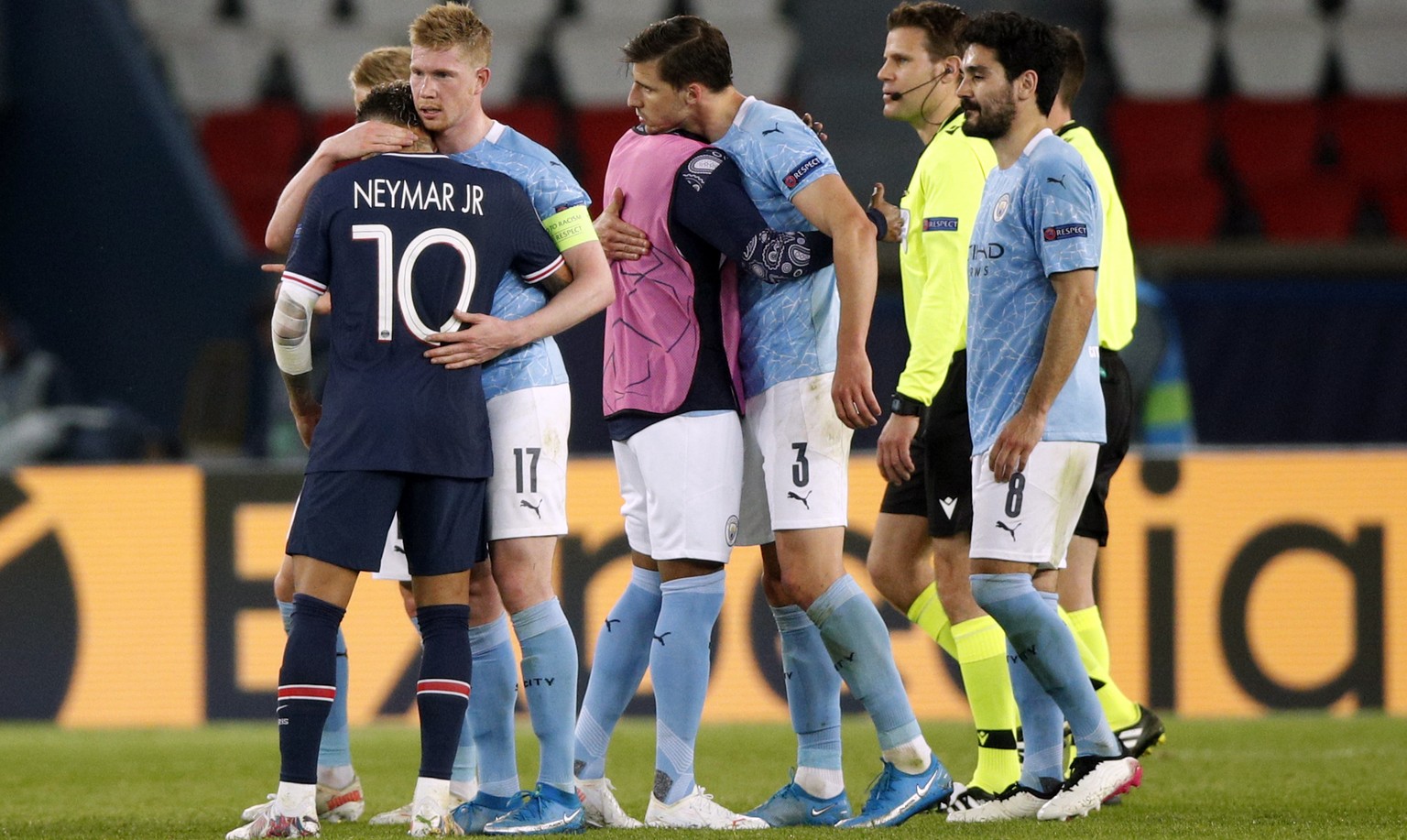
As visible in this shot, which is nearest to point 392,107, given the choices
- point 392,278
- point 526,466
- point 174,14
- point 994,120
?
point 392,278

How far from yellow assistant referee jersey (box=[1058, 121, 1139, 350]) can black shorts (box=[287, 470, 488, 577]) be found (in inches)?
82.7

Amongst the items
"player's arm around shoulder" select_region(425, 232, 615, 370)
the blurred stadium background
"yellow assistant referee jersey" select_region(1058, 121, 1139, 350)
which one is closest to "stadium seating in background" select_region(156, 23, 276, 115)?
the blurred stadium background

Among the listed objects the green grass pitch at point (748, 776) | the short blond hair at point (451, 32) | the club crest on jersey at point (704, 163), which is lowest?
the green grass pitch at point (748, 776)

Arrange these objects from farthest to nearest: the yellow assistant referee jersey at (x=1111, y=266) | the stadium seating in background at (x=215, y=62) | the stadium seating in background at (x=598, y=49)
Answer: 1. the stadium seating in background at (x=215, y=62)
2. the stadium seating in background at (x=598, y=49)
3. the yellow assistant referee jersey at (x=1111, y=266)

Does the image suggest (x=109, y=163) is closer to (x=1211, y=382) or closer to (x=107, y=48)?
(x=107, y=48)

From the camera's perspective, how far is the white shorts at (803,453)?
4488 mm

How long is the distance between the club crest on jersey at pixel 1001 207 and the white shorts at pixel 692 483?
0.82 meters

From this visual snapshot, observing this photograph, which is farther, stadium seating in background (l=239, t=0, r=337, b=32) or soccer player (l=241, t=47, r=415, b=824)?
stadium seating in background (l=239, t=0, r=337, b=32)

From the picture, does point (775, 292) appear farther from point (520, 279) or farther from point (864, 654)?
point (864, 654)

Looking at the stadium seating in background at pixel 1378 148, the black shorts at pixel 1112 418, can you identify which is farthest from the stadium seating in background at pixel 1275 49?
the black shorts at pixel 1112 418

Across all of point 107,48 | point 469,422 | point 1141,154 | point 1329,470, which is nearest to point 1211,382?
point 1329,470

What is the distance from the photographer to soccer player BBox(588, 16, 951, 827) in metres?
4.45

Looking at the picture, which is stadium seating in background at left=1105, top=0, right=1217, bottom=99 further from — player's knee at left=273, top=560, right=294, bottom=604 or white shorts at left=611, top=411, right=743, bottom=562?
player's knee at left=273, top=560, right=294, bottom=604

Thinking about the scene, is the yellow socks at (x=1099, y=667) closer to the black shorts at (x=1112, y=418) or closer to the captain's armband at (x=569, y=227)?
the black shorts at (x=1112, y=418)
